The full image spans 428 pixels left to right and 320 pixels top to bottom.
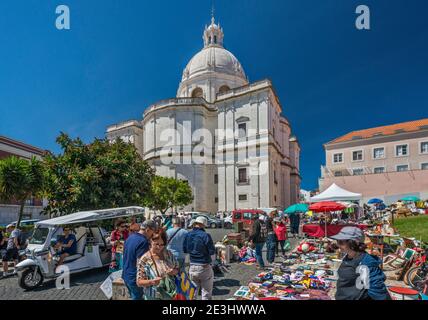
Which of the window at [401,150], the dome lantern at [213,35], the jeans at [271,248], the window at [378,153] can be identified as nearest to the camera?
the jeans at [271,248]

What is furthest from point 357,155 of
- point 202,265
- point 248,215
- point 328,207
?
point 202,265

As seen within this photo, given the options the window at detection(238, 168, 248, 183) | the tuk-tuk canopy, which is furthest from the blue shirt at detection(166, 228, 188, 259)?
the window at detection(238, 168, 248, 183)

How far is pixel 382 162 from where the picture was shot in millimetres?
35719

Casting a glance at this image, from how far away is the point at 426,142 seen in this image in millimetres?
33969

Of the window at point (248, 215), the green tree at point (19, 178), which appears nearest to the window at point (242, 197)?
the window at point (248, 215)

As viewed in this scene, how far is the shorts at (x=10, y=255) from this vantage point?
28.6 ft

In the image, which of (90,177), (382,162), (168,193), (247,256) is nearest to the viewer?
(247,256)

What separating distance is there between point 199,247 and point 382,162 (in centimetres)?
3899

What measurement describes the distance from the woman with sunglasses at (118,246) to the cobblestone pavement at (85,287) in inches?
26.6

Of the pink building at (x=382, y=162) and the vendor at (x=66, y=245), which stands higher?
the pink building at (x=382, y=162)

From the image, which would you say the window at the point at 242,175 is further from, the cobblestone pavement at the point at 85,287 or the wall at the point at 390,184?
the cobblestone pavement at the point at 85,287

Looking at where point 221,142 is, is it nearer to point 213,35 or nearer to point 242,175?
point 242,175
